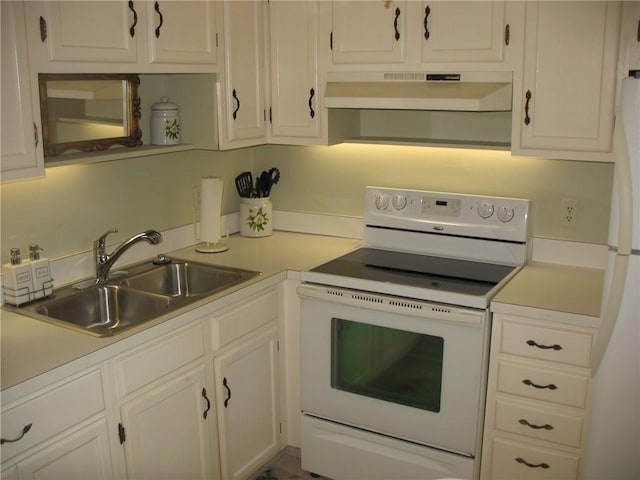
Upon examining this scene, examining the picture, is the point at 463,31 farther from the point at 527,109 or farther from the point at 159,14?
the point at 159,14

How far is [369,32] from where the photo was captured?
296 cm

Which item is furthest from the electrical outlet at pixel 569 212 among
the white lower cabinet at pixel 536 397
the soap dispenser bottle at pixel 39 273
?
the soap dispenser bottle at pixel 39 273

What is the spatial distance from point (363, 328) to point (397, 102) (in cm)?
93

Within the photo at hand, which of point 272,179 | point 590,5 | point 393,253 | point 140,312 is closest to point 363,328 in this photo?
point 393,253

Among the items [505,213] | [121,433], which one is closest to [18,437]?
[121,433]

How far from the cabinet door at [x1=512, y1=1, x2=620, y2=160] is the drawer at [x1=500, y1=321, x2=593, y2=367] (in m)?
0.68

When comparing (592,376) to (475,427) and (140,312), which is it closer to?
(475,427)

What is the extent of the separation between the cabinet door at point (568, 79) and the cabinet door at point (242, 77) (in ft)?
3.82

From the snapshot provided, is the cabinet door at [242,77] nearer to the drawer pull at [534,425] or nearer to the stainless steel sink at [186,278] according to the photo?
the stainless steel sink at [186,278]

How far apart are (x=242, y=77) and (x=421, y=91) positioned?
81cm

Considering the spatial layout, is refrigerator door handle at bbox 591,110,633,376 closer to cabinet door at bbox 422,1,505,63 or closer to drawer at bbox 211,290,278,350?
cabinet door at bbox 422,1,505,63

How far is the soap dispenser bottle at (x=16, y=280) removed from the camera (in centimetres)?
247

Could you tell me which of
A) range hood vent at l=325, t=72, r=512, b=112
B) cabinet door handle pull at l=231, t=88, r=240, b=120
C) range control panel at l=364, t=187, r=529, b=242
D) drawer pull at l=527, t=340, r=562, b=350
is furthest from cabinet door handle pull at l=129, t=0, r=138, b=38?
drawer pull at l=527, t=340, r=562, b=350

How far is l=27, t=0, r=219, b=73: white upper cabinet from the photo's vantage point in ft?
7.32
